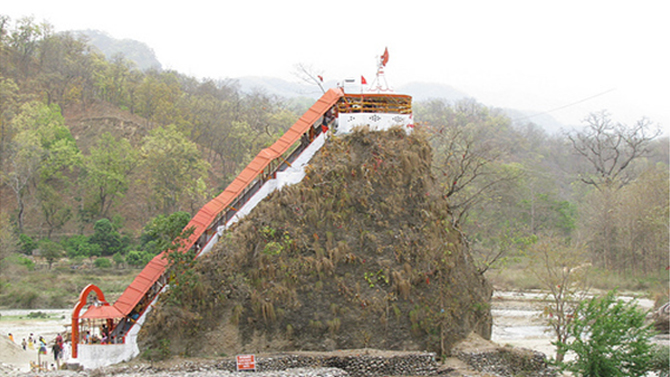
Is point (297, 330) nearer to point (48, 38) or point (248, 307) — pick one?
point (248, 307)

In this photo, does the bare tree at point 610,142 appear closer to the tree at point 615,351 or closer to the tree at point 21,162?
the tree at point 615,351

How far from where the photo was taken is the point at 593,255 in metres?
50.5

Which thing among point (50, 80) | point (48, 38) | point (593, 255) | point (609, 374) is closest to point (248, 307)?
point (609, 374)

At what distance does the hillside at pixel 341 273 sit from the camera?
17.8 metres

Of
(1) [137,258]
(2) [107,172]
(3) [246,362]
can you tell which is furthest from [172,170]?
(3) [246,362]

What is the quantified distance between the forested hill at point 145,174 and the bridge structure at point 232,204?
13104mm

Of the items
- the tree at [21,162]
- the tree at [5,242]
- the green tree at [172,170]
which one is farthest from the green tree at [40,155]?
the green tree at [172,170]

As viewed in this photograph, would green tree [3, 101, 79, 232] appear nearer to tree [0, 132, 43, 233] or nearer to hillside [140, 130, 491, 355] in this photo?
tree [0, 132, 43, 233]

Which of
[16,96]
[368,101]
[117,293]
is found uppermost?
[16,96]

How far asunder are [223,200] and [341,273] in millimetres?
4989

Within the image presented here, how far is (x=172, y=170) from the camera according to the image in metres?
51.9

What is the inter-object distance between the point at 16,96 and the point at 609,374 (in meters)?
64.7

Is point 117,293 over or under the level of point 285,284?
under

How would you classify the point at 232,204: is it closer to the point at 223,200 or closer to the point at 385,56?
the point at 223,200
